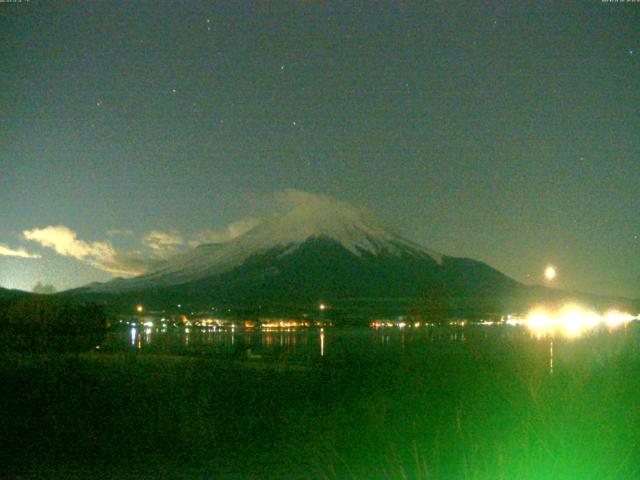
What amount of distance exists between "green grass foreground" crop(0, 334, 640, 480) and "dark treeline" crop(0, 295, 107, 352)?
13.9 meters

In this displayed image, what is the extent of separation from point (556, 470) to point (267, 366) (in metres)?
24.5

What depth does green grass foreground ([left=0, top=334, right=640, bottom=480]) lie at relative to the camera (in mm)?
11570

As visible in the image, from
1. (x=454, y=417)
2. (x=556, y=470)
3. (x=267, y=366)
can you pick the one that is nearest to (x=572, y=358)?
(x=267, y=366)

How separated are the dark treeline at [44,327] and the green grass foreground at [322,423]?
45.7ft

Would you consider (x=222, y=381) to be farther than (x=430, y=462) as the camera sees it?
Yes

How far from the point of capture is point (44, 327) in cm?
4231

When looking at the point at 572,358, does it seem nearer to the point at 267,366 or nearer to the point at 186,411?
the point at 267,366

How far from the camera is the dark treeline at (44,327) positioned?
136 feet

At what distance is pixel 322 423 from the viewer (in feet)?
54.6

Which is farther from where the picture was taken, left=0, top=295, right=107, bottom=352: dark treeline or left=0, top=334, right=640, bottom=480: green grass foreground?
left=0, top=295, right=107, bottom=352: dark treeline

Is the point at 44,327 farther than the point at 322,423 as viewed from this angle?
Yes

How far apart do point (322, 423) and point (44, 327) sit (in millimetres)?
29312

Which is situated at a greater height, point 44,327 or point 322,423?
point 44,327

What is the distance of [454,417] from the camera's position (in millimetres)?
16953
